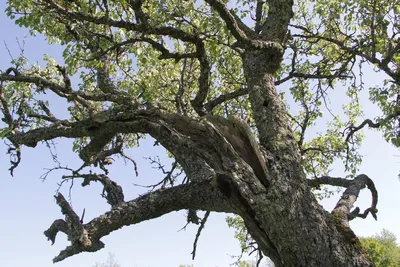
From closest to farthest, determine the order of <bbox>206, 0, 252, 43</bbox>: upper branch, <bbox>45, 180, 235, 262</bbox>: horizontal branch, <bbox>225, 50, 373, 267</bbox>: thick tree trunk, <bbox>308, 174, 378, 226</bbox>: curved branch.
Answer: <bbox>225, 50, 373, 267</bbox>: thick tree trunk
<bbox>45, 180, 235, 262</bbox>: horizontal branch
<bbox>308, 174, 378, 226</bbox>: curved branch
<bbox>206, 0, 252, 43</bbox>: upper branch

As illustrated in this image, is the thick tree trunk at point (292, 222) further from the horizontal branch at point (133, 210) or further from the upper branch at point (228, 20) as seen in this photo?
the upper branch at point (228, 20)

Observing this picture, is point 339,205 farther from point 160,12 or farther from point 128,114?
point 160,12

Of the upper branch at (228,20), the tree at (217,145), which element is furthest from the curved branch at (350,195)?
the upper branch at (228,20)

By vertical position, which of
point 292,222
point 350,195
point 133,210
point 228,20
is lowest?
point 292,222

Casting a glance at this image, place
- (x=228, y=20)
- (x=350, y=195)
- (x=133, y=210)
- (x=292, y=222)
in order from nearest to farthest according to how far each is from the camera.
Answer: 1. (x=292, y=222)
2. (x=133, y=210)
3. (x=350, y=195)
4. (x=228, y=20)

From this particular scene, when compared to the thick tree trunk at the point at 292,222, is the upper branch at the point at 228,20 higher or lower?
higher

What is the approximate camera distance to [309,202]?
15.1ft

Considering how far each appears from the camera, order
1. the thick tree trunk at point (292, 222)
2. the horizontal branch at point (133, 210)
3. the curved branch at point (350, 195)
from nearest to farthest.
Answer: the thick tree trunk at point (292, 222) → the horizontal branch at point (133, 210) → the curved branch at point (350, 195)

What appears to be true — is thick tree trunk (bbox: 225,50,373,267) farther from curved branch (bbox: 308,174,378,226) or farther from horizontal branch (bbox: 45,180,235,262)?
horizontal branch (bbox: 45,180,235,262)

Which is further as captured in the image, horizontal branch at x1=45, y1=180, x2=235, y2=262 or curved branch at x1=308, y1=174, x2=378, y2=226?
curved branch at x1=308, y1=174, x2=378, y2=226

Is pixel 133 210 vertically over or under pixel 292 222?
over

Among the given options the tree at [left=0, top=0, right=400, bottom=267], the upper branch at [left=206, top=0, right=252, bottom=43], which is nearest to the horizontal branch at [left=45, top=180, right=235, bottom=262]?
the tree at [left=0, top=0, right=400, bottom=267]

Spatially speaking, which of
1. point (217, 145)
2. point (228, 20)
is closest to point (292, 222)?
point (217, 145)

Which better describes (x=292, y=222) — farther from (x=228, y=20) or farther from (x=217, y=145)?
(x=228, y=20)
